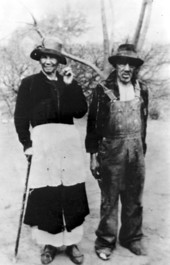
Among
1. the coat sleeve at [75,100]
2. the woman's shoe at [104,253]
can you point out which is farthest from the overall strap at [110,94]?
the woman's shoe at [104,253]

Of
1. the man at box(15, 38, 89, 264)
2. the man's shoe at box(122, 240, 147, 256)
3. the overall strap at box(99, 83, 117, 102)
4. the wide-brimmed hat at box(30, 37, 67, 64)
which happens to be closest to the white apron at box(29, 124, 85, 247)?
the man at box(15, 38, 89, 264)

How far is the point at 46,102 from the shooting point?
296 cm

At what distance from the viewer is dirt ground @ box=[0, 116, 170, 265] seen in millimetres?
3242

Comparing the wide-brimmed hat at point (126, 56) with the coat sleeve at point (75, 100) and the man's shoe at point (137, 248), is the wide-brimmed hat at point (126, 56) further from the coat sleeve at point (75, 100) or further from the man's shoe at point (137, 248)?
the man's shoe at point (137, 248)

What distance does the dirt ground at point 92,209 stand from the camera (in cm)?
324

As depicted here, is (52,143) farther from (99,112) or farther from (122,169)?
(122,169)

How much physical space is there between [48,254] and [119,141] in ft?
4.03

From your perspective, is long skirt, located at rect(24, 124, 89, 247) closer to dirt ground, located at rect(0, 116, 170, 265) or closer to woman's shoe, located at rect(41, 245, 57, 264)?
woman's shoe, located at rect(41, 245, 57, 264)

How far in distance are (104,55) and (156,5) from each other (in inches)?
83.8

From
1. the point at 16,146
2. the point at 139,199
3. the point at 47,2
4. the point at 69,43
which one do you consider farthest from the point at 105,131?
the point at 16,146

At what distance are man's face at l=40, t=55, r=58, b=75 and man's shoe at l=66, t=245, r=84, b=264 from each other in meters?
1.63

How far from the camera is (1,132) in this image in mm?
6992

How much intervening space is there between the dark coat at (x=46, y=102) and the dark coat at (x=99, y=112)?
14cm

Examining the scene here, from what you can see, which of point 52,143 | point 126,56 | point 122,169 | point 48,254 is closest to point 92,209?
point 48,254
